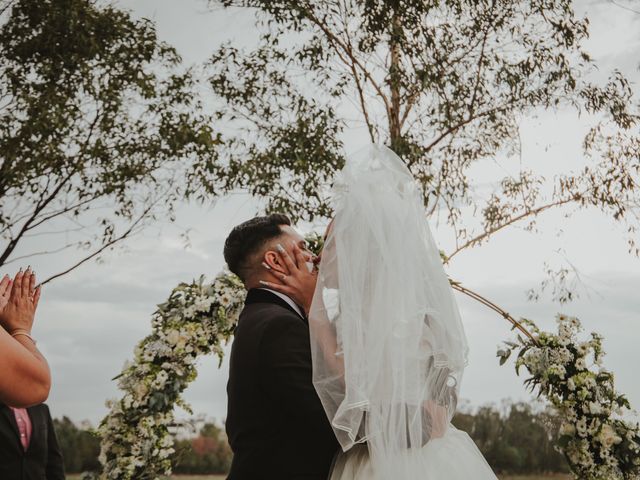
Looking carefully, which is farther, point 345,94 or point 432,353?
point 345,94

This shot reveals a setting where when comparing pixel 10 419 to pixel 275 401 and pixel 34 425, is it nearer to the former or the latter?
pixel 34 425

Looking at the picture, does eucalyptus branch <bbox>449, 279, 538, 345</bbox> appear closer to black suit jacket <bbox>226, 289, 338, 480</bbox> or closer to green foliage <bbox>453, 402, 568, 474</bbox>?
black suit jacket <bbox>226, 289, 338, 480</bbox>

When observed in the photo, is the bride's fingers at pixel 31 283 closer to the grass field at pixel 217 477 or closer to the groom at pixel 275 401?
the groom at pixel 275 401

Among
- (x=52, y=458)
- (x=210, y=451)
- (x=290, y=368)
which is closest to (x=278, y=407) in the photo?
(x=290, y=368)

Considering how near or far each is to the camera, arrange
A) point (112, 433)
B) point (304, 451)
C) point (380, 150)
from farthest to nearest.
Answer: point (112, 433) < point (380, 150) < point (304, 451)

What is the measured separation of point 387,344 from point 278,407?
A: 0.42 metres

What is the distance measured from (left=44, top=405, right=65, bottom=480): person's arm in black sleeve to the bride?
2.92 m

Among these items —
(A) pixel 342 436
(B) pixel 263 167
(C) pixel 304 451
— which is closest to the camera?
(A) pixel 342 436

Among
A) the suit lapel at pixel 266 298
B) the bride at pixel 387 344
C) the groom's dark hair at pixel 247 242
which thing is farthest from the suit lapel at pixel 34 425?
the bride at pixel 387 344

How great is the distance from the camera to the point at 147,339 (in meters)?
5.03

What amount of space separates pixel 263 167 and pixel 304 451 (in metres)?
9.02

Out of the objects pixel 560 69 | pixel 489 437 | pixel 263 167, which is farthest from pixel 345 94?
pixel 489 437

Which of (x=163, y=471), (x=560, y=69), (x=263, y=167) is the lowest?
(x=163, y=471)

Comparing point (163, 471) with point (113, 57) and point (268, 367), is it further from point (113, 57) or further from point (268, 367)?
point (113, 57)
